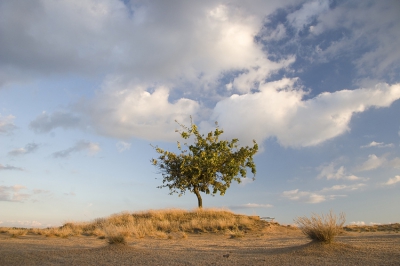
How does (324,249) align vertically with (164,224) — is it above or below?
below

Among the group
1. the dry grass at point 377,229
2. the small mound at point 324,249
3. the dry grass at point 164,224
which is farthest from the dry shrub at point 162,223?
the small mound at point 324,249

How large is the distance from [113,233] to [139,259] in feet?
8.49

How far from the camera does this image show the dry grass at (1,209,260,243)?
69.4 ft

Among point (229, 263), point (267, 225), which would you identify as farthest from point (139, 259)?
point (267, 225)

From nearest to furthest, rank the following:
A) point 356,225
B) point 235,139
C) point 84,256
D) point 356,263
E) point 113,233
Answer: point 356,263
point 84,256
point 113,233
point 356,225
point 235,139

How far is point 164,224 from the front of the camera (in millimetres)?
24469

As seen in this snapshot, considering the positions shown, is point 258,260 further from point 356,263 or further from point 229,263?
point 356,263

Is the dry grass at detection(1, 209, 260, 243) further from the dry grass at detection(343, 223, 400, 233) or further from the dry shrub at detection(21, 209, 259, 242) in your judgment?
the dry grass at detection(343, 223, 400, 233)

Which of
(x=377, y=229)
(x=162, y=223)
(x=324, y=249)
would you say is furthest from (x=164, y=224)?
(x=324, y=249)

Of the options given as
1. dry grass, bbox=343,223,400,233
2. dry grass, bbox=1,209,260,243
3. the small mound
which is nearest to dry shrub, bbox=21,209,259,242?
dry grass, bbox=1,209,260,243

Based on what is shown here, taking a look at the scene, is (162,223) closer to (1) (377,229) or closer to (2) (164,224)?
(2) (164,224)

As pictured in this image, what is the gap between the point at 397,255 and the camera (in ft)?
29.8

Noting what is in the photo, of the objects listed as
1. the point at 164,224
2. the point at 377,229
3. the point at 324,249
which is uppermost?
the point at 164,224

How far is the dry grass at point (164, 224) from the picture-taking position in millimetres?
21141
